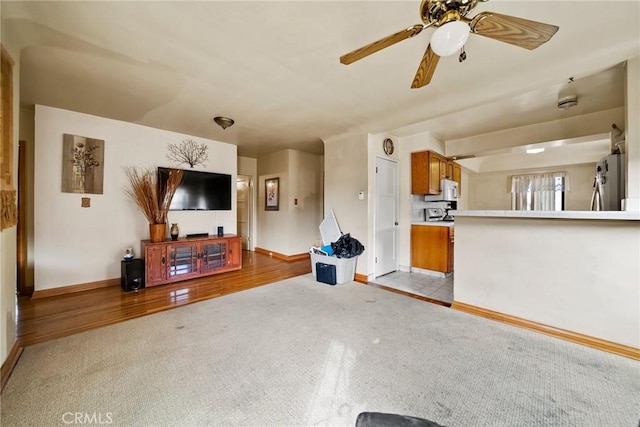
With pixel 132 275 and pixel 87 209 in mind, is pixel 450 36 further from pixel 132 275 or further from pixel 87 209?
pixel 87 209

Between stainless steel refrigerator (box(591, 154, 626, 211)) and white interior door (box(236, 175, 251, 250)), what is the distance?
5.77 metres

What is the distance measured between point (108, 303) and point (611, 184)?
5235 millimetres

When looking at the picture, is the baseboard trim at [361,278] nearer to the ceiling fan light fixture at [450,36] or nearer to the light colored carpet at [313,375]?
the light colored carpet at [313,375]

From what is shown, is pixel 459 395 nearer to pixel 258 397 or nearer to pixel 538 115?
pixel 258 397

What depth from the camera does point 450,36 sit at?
4.02ft

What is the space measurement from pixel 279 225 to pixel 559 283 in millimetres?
4446

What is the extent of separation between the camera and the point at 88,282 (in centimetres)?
326

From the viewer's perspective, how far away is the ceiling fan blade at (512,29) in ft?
3.97

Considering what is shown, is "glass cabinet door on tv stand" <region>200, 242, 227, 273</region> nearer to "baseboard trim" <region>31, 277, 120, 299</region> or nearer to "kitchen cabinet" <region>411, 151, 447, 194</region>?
"baseboard trim" <region>31, 277, 120, 299</region>

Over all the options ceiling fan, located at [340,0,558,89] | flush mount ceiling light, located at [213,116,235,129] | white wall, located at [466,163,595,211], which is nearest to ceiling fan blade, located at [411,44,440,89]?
ceiling fan, located at [340,0,558,89]

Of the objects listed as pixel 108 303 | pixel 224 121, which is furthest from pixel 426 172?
pixel 108 303

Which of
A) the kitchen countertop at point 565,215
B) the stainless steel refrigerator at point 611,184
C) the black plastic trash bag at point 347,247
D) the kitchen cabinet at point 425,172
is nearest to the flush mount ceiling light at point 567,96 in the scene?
the stainless steel refrigerator at point 611,184

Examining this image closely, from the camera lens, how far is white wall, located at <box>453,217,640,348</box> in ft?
6.27

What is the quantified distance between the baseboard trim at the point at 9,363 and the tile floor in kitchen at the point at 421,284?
3554 millimetres
